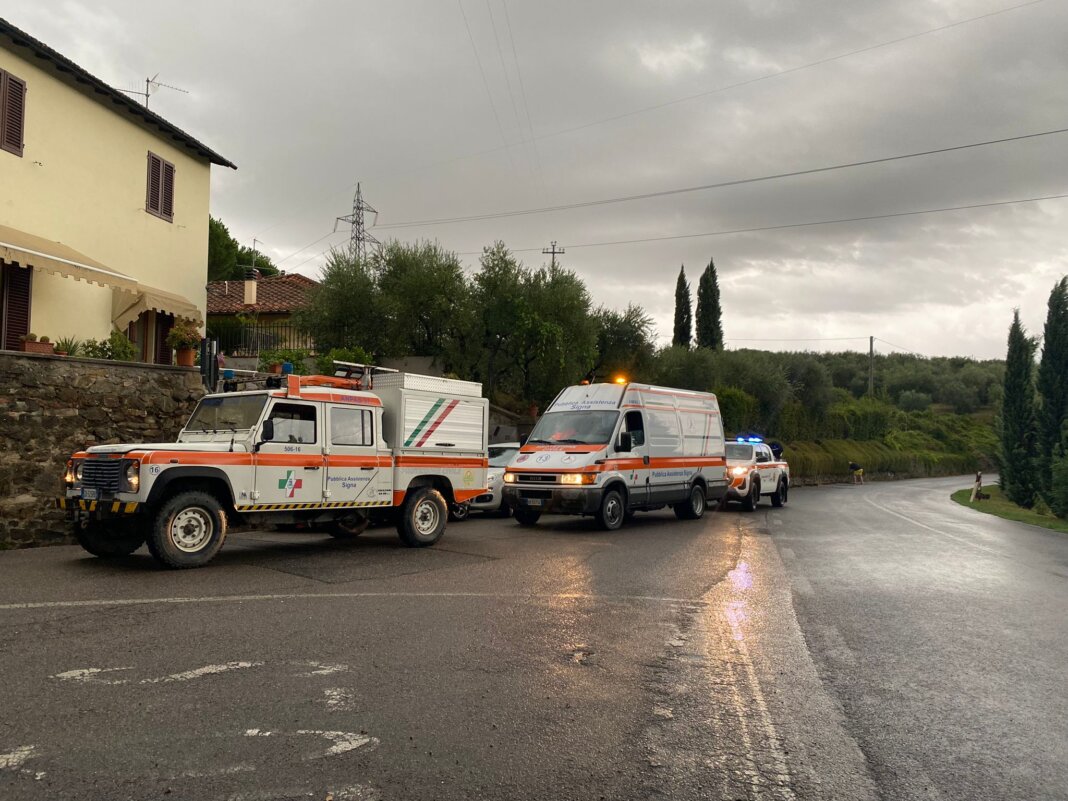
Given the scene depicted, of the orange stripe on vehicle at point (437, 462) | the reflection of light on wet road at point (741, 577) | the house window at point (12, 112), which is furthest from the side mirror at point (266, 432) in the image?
the house window at point (12, 112)

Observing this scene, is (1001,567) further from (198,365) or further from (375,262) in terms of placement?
(375,262)

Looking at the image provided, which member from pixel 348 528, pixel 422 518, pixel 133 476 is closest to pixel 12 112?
pixel 133 476

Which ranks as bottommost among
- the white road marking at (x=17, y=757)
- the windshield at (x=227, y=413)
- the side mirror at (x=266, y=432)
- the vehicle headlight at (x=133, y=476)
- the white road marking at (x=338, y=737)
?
the white road marking at (x=338, y=737)

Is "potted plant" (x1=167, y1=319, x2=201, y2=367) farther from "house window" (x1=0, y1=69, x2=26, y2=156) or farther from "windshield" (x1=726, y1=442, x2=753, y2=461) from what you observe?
"windshield" (x1=726, y1=442, x2=753, y2=461)

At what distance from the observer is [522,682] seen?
5.54 m

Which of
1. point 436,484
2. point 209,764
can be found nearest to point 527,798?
point 209,764

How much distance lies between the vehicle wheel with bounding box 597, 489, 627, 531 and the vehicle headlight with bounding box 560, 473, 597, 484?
0.48 meters

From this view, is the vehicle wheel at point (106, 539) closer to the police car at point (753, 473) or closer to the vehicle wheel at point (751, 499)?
the police car at point (753, 473)

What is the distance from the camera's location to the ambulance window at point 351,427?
11.7m

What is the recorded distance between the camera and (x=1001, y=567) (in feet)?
40.7

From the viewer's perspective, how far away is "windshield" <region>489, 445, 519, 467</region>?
1962 cm

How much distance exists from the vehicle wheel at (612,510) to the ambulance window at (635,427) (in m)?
1.17

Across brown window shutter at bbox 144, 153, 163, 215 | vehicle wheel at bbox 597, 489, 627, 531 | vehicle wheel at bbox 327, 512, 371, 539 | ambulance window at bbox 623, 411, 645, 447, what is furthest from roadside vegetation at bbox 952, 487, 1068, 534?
brown window shutter at bbox 144, 153, 163, 215

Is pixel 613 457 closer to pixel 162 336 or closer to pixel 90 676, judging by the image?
pixel 90 676
